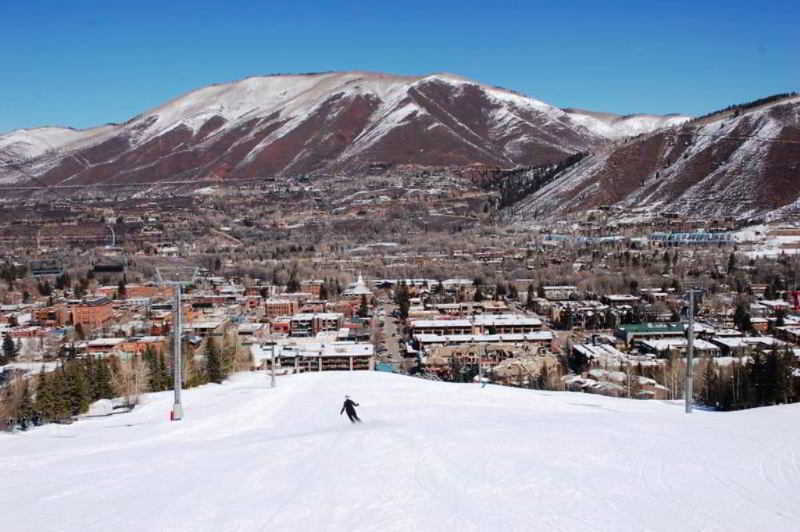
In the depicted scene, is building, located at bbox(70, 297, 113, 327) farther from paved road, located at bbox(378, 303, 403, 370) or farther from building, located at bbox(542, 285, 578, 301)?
building, located at bbox(542, 285, 578, 301)

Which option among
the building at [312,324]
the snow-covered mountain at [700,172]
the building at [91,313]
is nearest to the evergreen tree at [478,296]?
the building at [312,324]

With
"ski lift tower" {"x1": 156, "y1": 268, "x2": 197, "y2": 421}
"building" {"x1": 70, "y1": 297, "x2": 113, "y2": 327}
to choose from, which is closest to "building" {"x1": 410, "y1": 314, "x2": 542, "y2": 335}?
"building" {"x1": 70, "y1": 297, "x2": 113, "y2": 327}

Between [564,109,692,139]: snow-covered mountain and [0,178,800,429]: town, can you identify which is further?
[564,109,692,139]: snow-covered mountain

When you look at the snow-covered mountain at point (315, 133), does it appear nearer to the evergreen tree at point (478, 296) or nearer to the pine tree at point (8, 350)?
the evergreen tree at point (478, 296)

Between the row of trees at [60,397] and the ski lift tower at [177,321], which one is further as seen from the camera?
the row of trees at [60,397]

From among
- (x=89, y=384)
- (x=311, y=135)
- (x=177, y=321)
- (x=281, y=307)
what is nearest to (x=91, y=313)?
(x=281, y=307)
